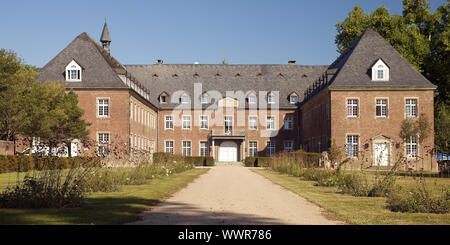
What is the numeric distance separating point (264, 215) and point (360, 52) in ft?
109

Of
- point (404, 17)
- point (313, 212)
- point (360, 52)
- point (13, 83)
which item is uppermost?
point (404, 17)

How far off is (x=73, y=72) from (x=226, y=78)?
20.2 m

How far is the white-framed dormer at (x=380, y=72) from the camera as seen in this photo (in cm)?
3906

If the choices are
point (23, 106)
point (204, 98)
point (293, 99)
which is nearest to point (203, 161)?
point (204, 98)

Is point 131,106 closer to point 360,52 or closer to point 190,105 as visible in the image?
point 190,105

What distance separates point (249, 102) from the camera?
5478cm

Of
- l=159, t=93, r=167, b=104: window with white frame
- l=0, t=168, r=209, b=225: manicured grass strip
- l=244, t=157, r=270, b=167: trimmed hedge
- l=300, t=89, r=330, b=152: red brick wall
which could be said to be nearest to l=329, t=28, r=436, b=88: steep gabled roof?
l=300, t=89, r=330, b=152: red brick wall

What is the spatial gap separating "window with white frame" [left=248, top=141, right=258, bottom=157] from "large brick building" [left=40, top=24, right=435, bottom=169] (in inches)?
4.8

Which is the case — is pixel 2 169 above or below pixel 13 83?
below

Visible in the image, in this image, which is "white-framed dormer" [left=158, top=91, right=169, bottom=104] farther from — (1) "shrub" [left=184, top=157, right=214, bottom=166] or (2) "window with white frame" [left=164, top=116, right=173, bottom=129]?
(1) "shrub" [left=184, top=157, right=214, bottom=166]

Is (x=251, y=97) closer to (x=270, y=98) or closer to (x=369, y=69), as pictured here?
(x=270, y=98)

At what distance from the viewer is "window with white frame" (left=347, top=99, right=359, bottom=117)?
39.2 meters

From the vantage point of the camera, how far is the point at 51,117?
107ft

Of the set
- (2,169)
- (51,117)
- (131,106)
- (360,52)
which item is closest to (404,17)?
(360,52)
